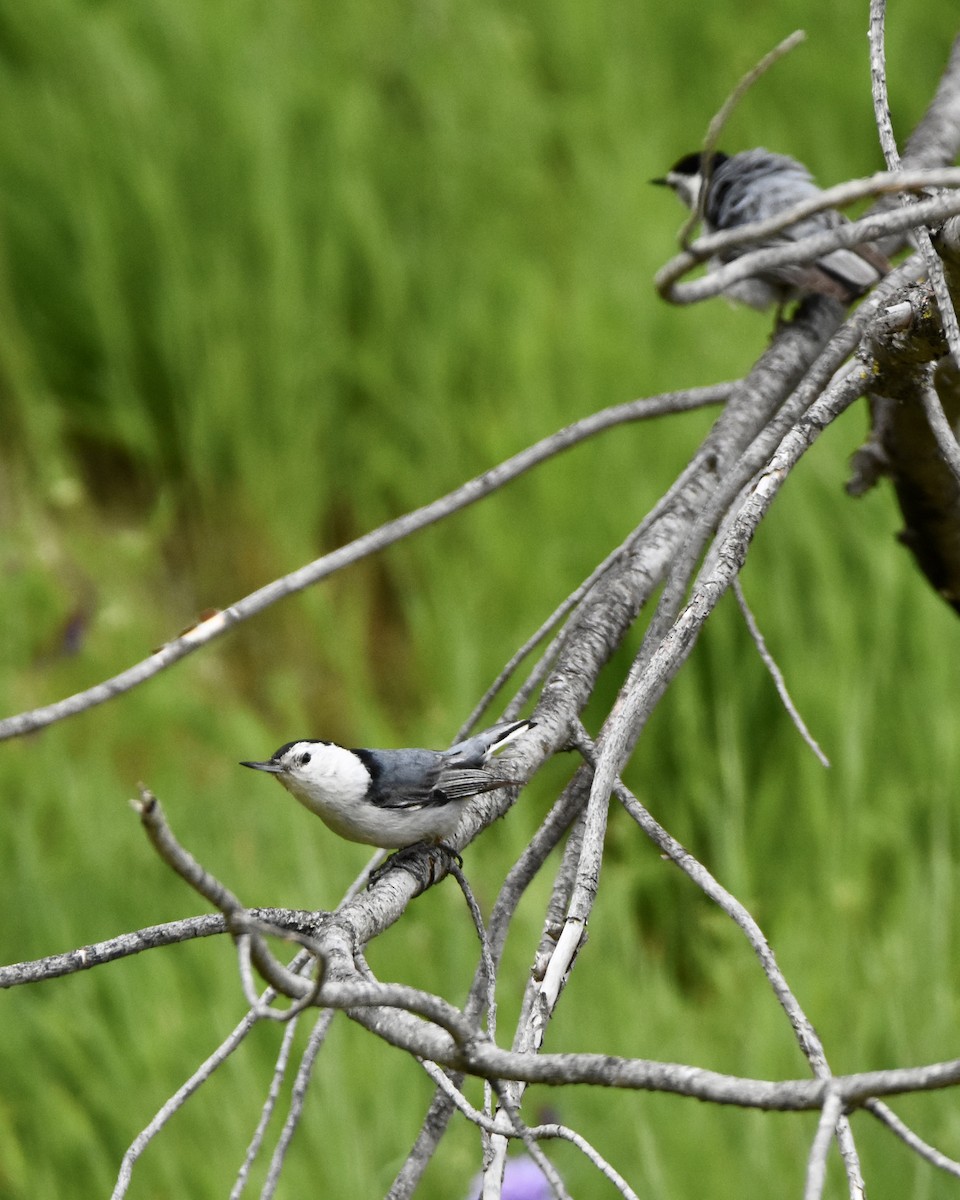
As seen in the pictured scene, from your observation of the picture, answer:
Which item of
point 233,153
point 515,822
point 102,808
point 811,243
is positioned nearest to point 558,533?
point 515,822

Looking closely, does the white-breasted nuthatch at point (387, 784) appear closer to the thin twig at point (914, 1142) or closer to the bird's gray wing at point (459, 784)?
the bird's gray wing at point (459, 784)

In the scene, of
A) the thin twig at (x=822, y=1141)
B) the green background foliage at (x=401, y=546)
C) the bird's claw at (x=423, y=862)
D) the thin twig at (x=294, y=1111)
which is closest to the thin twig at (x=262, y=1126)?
the thin twig at (x=294, y=1111)

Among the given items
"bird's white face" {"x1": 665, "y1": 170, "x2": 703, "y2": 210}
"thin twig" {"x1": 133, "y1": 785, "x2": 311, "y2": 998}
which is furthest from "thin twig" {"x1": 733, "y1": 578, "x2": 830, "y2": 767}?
"bird's white face" {"x1": 665, "y1": 170, "x2": 703, "y2": 210}

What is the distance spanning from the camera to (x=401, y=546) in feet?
12.3

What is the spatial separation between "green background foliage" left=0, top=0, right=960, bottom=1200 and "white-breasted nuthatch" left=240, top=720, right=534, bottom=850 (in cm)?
78

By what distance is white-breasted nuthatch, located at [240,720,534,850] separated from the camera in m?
1.49

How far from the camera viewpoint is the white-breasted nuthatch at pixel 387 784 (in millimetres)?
1485

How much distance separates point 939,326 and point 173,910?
6.87 feet

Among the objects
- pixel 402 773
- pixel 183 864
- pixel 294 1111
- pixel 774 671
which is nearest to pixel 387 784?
pixel 402 773

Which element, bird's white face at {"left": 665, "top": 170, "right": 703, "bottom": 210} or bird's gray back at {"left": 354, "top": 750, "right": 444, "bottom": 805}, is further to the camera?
bird's white face at {"left": 665, "top": 170, "right": 703, "bottom": 210}

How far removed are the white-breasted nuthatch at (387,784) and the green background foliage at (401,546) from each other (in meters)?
0.78

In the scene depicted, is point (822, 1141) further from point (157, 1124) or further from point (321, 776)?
point (321, 776)

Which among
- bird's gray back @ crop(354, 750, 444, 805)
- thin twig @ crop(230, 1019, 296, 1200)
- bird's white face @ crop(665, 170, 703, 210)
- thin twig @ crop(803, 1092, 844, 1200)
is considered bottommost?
thin twig @ crop(803, 1092, 844, 1200)

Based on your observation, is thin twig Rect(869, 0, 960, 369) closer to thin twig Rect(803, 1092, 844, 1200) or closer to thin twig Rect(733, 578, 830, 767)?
thin twig Rect(733, 578, 830, 767)
